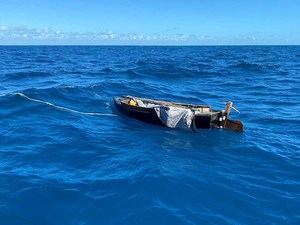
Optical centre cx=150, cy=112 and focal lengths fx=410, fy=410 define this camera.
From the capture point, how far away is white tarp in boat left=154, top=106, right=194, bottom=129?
2389 centimetres

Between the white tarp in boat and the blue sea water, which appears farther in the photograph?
the white tarp in boat

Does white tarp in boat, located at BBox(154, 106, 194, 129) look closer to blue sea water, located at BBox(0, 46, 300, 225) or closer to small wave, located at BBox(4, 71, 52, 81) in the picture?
blue sea water, located at BBox(0, 46, 300, 225)

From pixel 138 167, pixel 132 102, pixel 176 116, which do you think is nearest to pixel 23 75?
pixel 132 102

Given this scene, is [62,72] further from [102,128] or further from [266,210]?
[266,210]

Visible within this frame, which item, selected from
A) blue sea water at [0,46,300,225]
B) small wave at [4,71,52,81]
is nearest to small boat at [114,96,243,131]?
blue sea water at [0,46,300,225]

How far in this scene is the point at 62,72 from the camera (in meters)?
56.6

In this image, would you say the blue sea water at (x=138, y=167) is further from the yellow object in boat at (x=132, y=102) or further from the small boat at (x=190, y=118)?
the yellow object in boat at (x=132, y=102)

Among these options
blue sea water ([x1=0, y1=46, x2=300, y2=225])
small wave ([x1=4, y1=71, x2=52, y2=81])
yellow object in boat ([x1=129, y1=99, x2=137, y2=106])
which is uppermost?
yellow object in boat ([x1=129, y1=99, x2=137, y2=106])

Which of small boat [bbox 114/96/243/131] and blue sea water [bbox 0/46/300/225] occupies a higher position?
small boat [bbox 114/96/243/131]

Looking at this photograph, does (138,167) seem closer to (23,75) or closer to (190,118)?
(190,118)

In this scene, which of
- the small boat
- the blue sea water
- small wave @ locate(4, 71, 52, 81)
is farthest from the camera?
small wave @ locate(4, 71, 52, 81)

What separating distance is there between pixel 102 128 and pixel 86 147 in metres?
4.37

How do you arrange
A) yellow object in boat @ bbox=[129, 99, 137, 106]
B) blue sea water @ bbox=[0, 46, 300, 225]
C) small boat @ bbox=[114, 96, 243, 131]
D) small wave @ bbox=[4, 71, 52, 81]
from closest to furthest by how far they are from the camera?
blue sea water @ bbox=[0, 46, 300, 225] → small boat @ bbox=[114, 96, 243, 131] → yellow object in boat @ bbox=[129, 99, 137, 106] → small wave @ bbox=[4, 71, 52, 81]

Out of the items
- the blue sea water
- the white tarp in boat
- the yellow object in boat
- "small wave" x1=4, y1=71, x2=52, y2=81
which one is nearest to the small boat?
the white tarp in boat
